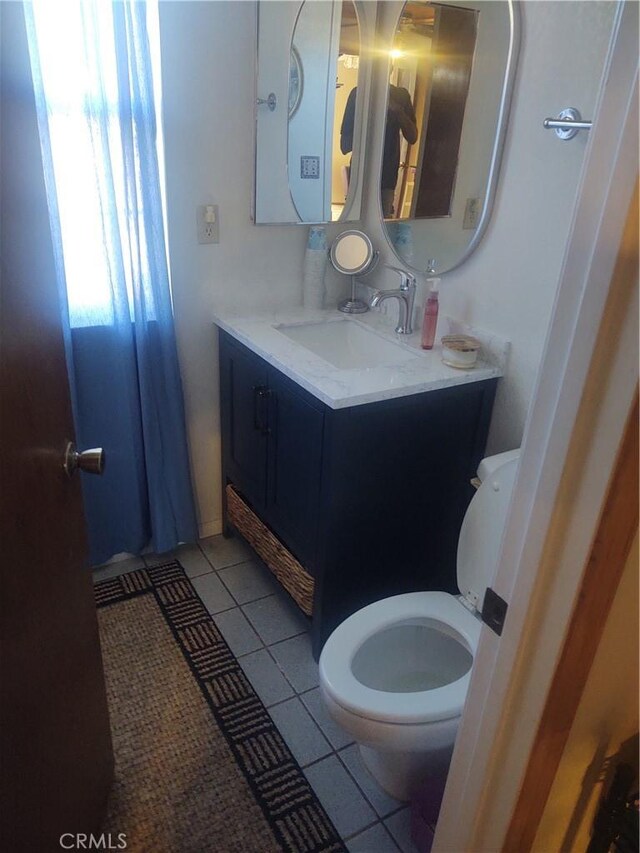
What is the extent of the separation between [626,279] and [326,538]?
1238mm

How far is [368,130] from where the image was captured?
2.04m

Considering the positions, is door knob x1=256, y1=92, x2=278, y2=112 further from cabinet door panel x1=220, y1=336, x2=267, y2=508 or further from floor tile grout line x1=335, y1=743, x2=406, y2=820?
floor tile grout line x1=335, y1=743, x2=406, y2=820

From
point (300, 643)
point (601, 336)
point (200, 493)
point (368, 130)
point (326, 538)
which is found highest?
point (368, 130)

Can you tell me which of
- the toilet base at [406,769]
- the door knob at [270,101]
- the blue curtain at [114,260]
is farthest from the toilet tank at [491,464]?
the door knob at [270,101]

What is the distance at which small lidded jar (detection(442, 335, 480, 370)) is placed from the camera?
1.68 meters

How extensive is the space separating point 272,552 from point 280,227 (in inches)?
44.1

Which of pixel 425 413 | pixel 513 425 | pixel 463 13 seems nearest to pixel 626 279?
pixel 425 413

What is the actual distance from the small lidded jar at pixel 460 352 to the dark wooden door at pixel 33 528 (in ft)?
3.42

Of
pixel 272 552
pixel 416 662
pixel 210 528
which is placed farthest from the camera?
pixel 210 528

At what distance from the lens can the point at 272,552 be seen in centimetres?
202

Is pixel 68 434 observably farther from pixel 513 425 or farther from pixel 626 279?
pixel 513 425

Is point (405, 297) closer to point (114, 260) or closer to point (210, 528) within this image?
point (114, 260)

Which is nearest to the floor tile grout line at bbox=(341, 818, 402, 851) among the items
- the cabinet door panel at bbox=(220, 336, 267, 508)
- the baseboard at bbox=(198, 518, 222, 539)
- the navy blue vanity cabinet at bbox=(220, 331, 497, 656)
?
the navy blue vanity cabinet at bbox=(220, 331, 497, 656)
